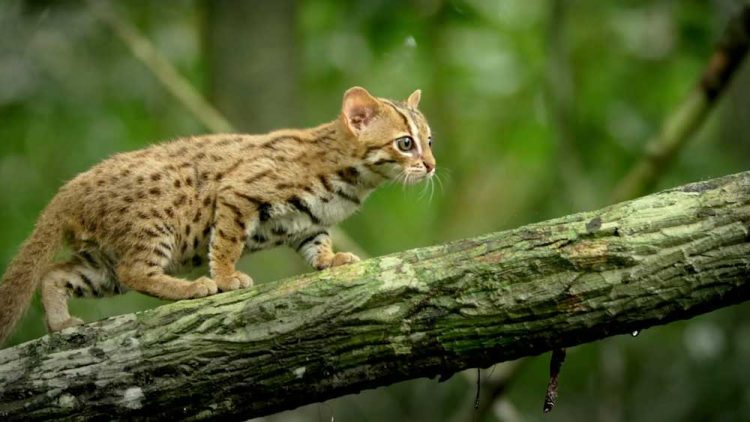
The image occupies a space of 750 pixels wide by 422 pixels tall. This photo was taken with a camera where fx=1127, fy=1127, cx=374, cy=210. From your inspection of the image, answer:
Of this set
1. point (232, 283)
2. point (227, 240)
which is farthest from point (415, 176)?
point (232, 283)

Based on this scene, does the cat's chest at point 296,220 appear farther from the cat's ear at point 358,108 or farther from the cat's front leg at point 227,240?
the cat's ear at point 358,108

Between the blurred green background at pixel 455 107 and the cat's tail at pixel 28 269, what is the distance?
2.63m

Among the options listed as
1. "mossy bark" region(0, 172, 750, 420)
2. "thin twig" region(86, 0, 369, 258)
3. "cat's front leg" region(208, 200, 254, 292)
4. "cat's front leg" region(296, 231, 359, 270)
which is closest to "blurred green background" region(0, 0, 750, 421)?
"thin twig" region(86, 0, 369, 258)

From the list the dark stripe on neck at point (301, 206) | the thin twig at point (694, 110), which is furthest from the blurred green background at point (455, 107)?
the dark stripe on neck at point (301, 206)

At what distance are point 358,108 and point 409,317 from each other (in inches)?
95.7

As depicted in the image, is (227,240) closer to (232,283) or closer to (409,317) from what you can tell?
(232,283)

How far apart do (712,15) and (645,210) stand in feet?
20.1

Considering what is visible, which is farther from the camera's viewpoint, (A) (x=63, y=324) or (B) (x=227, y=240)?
(B) (x=227, y=240)

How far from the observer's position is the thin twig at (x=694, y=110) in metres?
8.16

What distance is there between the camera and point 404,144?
7.05m

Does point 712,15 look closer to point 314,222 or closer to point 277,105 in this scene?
point 277,105

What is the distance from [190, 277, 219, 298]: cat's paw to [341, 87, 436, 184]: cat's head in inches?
52.3

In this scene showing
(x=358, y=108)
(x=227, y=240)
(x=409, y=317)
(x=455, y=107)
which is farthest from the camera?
(x=455, y=107)

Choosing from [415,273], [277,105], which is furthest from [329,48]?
[415,273]
